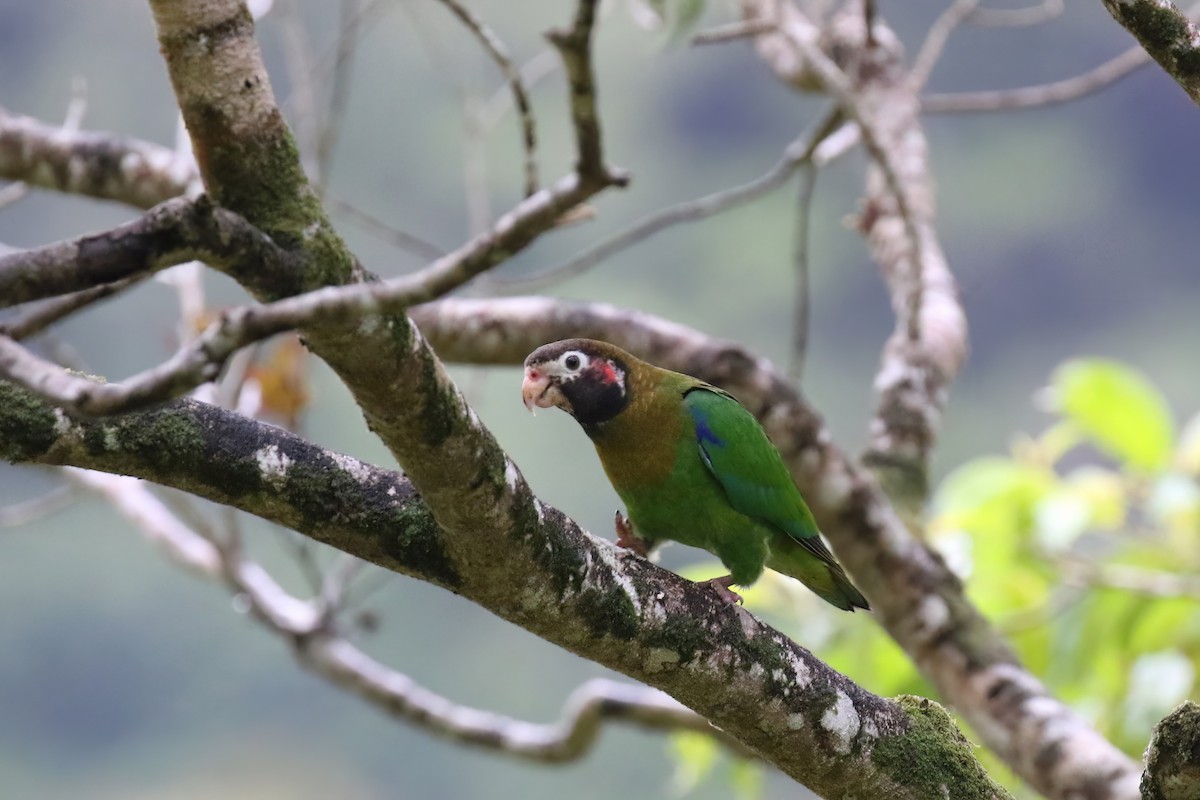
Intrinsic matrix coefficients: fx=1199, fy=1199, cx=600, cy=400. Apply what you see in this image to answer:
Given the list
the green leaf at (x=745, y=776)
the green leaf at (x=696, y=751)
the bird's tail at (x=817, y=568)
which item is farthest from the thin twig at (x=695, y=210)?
the green leaf at (x=745, y=776)

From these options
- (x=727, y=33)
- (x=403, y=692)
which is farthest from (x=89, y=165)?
(x=403, y=692)

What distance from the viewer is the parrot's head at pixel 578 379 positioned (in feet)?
11.2

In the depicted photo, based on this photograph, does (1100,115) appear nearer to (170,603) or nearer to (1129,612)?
(1129,612)

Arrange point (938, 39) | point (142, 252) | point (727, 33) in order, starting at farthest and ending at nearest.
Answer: point (938, 39) < point (727, 33) < point (142, 252)

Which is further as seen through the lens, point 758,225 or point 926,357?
point 758,225

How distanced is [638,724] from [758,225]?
7999 mm

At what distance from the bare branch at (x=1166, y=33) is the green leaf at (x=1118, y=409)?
3107 mm

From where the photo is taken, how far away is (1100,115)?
12.8 m

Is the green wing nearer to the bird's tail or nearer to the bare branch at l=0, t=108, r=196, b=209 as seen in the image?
the bird's tail

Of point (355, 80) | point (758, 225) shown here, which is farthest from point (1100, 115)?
point (355, 80)

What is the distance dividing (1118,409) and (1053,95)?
171 cm

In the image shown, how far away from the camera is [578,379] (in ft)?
11.3

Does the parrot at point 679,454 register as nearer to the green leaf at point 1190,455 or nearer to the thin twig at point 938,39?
the green leaf at point 1190,455

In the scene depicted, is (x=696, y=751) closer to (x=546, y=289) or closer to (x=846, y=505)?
(x=846, y=505)
